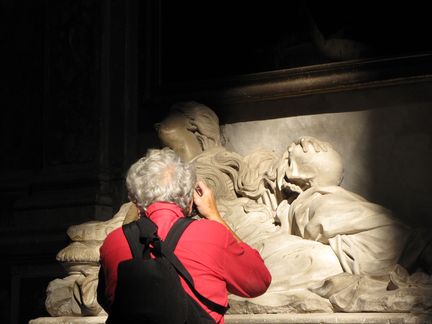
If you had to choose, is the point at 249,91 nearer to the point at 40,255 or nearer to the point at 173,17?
the point at 173,17

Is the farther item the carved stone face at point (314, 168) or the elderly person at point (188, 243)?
the carved stone face at point (314, 168)

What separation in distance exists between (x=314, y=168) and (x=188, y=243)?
2.81m

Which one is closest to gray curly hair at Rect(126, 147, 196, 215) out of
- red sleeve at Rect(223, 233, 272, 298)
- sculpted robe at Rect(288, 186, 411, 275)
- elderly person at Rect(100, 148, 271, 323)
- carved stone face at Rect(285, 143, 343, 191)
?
elderly person at Rect(100, 148, 271, 323)

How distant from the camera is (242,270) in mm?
4133

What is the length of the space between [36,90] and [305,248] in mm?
3470

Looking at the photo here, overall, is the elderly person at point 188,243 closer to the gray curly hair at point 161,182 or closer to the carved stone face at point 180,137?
the gray curly hair at point 161,182

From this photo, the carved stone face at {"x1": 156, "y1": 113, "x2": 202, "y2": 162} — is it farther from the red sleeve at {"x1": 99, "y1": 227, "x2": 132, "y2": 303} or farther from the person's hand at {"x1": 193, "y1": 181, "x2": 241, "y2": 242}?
the red sleeve at {"x1": 99, "y1": 227, "x2": 132, "y2": 303}

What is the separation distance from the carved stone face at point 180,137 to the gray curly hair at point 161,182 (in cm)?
329

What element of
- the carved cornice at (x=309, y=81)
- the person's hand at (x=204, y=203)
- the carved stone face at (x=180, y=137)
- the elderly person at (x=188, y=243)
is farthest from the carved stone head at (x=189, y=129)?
the elderly person at (x=188, y=243)

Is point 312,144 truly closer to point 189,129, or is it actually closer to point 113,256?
point 189,129

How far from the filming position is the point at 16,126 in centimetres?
907

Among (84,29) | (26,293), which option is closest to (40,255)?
(26,293)

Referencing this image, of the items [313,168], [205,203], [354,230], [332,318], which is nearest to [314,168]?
[313,168]

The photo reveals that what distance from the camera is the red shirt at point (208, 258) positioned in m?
4.02
